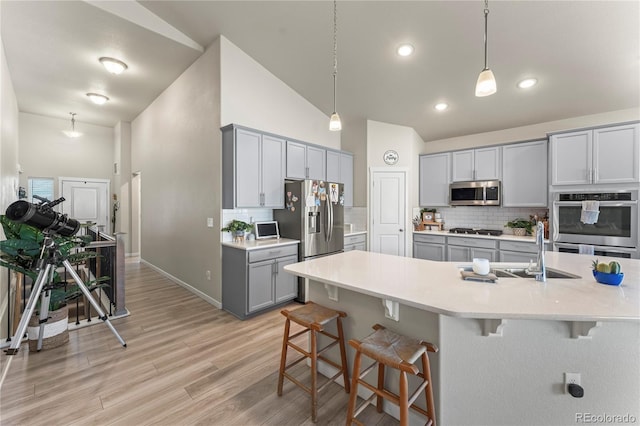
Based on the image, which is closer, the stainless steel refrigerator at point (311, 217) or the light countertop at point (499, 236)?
the stainless steel refrigerator at point (311, 217)

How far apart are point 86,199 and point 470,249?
28.6 ft

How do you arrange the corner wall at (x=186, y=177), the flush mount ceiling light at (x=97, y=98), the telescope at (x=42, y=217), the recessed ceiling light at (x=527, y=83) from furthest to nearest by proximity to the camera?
the flush mount ceiling light at (x=97, y=98), the corner wall at (x=186, y=177), the recessed ceiling light at (x=527, y=83), the telescope at (x=42, y=217)

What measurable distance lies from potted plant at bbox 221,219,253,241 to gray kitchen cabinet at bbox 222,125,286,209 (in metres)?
0.25

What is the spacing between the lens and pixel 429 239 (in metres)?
5.00

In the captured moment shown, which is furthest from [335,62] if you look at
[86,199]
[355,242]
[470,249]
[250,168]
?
[86,199]

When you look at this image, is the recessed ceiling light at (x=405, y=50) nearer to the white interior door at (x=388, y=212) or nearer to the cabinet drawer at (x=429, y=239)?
the white interior door at (x=388, y=212)

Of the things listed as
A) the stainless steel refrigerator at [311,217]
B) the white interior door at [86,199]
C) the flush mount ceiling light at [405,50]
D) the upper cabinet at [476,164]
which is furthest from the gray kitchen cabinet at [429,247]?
the white interior door at [86,199]

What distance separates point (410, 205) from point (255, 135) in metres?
3.03

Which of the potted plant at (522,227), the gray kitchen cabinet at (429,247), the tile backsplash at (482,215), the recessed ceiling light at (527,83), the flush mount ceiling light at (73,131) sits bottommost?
the gray kitchen cabinet at (429,247)

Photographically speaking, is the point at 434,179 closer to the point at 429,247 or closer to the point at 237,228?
the point at 429,247

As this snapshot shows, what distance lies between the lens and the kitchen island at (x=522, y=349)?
1422mm

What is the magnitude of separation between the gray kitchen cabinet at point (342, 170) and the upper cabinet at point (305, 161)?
0.15 m

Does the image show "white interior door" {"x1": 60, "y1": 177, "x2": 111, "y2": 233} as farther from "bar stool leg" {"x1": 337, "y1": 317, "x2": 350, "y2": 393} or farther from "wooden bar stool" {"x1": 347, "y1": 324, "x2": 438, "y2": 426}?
"wooden bar stool" {"x1": 347, "y1": 324, "x2": 438, "y2": 426}

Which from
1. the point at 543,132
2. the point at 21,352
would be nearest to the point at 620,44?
the point at 543,132
